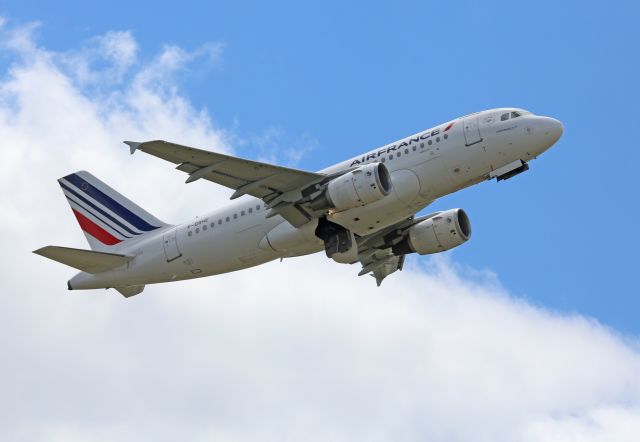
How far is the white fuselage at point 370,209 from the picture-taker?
156ft

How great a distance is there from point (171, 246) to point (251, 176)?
641 centimetres

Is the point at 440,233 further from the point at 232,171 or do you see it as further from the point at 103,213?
the point at 103,213

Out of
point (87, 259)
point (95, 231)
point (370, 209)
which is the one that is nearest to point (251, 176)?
point (370, 209)

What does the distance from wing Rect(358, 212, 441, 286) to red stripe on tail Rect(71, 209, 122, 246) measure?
11.3 m

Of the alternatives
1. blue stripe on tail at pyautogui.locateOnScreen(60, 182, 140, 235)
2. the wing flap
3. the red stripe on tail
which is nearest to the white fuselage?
the wing flap

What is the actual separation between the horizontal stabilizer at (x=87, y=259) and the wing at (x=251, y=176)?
25.3 ft

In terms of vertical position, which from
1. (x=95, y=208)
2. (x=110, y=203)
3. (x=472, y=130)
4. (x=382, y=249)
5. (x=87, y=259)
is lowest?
(x=382, y=249)

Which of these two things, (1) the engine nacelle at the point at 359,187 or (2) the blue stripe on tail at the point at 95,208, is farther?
(2) the blue stripe on tail at the point at 95,208

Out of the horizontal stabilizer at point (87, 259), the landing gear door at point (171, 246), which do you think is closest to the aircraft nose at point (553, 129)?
the landing gear door at point (171, 246)

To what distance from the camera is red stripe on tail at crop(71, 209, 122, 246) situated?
181 ft

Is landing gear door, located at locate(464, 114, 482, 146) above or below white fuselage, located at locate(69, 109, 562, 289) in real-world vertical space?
above

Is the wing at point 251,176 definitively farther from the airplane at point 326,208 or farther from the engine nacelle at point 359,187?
the engine nacelle at point 359,187

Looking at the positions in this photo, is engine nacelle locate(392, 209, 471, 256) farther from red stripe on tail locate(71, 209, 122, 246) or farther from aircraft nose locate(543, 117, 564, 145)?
red stripe on tail locate(71, 209, 122, 246)

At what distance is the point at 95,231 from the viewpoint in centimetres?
5612
